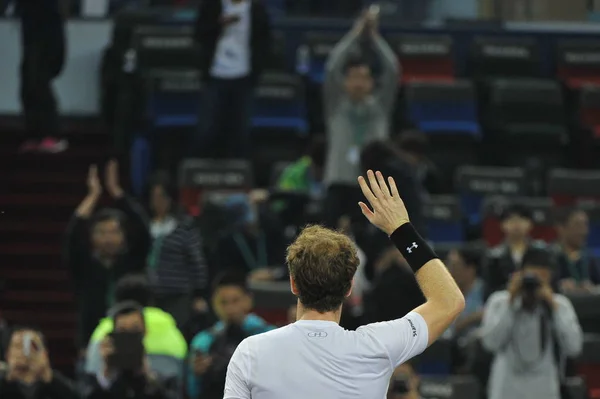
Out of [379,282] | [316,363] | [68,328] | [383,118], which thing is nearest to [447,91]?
[383,118]

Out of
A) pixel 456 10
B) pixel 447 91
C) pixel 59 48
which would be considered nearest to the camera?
pixel 59 48

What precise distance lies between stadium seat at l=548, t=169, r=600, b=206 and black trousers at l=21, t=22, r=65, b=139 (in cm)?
443

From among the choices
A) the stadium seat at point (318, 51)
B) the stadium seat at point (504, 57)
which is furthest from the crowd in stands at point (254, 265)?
the stadium seat at point (504, 57)

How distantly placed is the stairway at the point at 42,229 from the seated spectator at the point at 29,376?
131 inches

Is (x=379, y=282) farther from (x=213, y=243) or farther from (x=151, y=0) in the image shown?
(x=151, y=0)

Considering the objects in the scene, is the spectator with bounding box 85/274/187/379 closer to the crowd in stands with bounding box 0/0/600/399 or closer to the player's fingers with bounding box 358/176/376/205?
the crowd in stands with bounding box 0/0/600/399

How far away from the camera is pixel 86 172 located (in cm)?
1364

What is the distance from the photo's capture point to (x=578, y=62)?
48.0 feet

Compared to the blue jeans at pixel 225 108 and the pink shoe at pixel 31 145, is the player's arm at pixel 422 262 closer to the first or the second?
the blue jeans at pixel 225 108

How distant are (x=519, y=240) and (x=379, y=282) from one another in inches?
102

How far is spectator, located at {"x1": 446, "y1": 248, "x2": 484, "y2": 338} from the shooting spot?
9.99 metres

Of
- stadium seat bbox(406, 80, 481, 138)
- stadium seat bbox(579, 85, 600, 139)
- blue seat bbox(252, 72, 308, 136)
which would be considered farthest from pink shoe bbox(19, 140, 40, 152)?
stadium seat bbox(579, 85, 600, 139)

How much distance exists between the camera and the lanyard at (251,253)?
10.4 m

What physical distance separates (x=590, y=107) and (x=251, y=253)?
493cm
